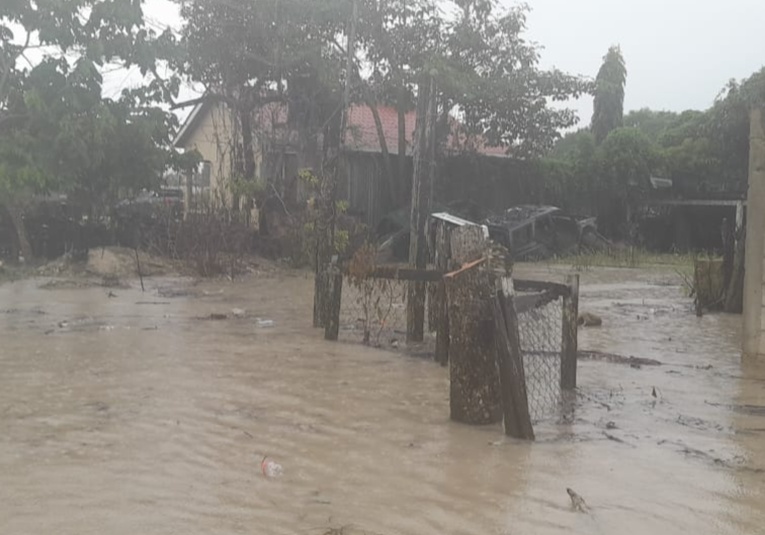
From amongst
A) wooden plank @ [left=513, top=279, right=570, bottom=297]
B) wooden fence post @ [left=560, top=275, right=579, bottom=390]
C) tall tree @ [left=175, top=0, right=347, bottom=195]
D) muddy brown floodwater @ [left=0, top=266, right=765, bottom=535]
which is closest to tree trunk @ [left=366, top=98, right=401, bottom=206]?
tall tree @ [left=175, top=0, right=347, bottom=195]

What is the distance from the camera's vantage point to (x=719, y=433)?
16.8 ft

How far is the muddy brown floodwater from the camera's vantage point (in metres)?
3.60

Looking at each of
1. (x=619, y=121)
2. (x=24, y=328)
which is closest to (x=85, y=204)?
(x=24, y=328)

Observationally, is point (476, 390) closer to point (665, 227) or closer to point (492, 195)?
point (492, 195)

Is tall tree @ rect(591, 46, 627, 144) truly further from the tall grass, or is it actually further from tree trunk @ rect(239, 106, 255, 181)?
tree trunk @ rect(239, 106, 255, 181)

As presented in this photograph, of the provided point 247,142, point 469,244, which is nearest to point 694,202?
point 247,142

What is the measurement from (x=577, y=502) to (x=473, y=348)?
4.44 feet

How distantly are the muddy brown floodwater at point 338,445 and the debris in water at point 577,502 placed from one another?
3.5 inches

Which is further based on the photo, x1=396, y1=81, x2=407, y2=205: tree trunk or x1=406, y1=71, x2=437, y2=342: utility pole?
x1=396, y1=81, x2=407, y2=205: tree trunk

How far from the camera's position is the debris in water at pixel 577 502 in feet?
12.2

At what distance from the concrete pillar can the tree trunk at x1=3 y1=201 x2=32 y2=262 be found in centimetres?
1423

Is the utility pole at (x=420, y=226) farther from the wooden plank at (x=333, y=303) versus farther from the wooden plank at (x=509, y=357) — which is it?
the wooden plank at (x=509, y=357)

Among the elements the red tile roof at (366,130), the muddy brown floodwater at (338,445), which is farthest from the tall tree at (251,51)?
the muddy brown floodwater at (338,445)

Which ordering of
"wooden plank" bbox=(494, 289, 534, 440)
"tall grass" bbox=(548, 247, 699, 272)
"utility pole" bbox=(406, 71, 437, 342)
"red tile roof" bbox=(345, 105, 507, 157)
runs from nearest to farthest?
"wooden plank" bbox=(494, 289, 534, 440) < "utility pole" bbox=(406, 71, 437, 342) < "tall grass" bbox=(548, 247, 699, 272) < "red tile roof" bbox=(345, 105, 507, 157)
